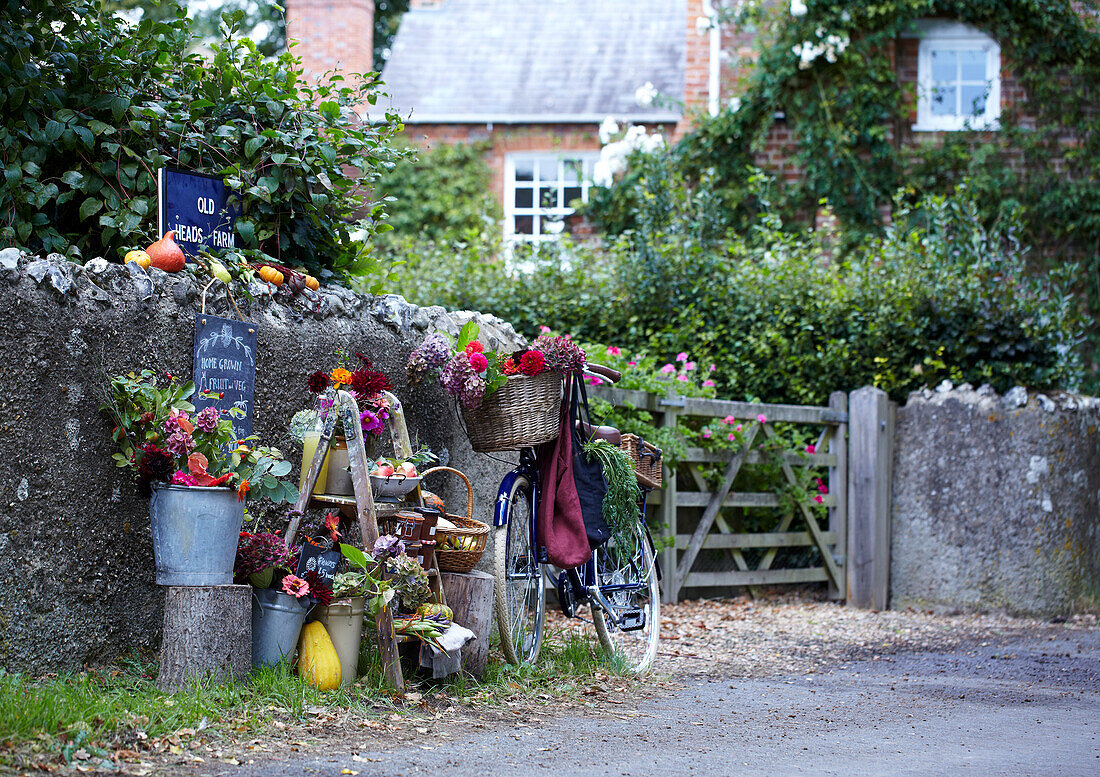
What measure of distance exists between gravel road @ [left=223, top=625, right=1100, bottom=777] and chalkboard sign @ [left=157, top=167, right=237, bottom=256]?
2314 mm

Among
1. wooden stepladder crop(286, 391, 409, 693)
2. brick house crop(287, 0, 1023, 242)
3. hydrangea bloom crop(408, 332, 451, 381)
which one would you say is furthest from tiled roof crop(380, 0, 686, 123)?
wooden stepladder crop(286, 391, 409, 693)

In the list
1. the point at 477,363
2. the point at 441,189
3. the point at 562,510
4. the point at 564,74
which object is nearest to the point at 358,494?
the point at 477,363

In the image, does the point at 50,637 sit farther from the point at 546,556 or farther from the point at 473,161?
the point at 473,161

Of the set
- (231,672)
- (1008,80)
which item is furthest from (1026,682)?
(1008,80)

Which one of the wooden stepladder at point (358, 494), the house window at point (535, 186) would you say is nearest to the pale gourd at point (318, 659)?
the wooden stepladder at point (358, 494)

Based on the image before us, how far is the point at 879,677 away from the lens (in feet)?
17.3

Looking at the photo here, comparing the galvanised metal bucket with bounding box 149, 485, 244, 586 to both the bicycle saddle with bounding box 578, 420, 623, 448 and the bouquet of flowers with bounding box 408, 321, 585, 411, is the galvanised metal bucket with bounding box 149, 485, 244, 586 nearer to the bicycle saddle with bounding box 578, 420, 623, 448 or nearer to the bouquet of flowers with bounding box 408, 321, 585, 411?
A: the bouquet of flowers with bounding box 408, 321, 585, 411

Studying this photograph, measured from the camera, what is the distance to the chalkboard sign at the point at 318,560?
A: 3.97 metres

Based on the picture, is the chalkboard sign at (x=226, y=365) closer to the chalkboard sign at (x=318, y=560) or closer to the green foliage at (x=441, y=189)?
the chalkboard sign at (x=318, y=560)

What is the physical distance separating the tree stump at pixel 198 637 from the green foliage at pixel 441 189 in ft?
32.6

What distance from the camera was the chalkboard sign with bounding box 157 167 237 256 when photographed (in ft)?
14.6

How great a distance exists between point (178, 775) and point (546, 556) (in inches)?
83.1

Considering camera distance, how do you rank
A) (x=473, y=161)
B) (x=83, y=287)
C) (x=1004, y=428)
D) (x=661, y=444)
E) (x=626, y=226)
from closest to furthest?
(x=83, y=287)
(x=661, y=444)
(x=1004, y=428)
(x=626, y=226)
(x=473, y=161)

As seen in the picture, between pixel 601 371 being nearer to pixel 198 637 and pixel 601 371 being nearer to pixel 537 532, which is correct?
pixel 537 532
